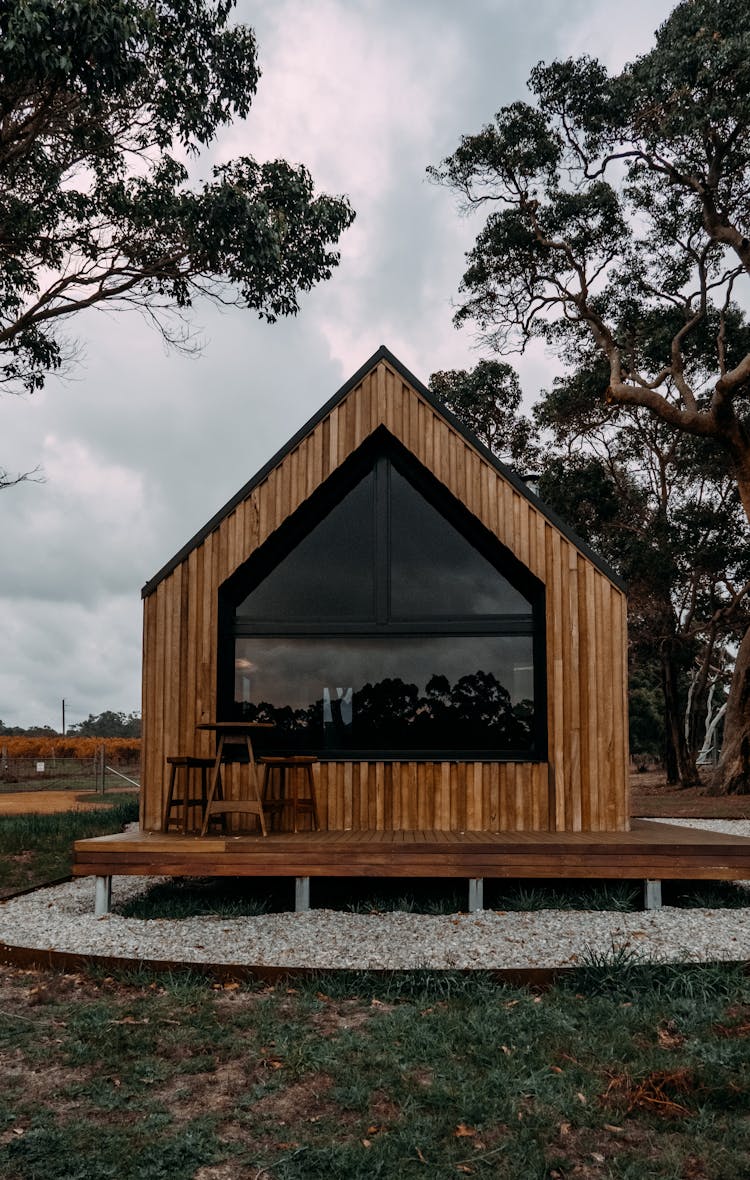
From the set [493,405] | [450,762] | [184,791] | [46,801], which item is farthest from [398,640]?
[493,405]

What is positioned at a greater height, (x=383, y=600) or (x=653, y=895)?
(x=383, y=600)

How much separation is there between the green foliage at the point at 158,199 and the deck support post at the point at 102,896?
24.4ft

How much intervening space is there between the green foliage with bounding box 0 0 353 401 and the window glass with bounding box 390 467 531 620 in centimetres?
485

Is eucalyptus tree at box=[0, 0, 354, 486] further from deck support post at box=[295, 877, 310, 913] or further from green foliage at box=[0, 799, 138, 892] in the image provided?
deck support post at box=[295, 877, 310, 913]

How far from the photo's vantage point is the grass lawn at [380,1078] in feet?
8.93

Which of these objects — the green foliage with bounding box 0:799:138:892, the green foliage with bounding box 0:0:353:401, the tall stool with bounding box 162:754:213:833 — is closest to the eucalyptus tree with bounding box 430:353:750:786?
the green foliage with bounding box 0:0:353:401

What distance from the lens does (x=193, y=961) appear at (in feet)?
15.4

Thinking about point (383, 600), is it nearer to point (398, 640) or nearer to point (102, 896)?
point (398, 640)

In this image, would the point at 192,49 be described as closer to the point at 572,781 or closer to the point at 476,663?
the point at 476,663

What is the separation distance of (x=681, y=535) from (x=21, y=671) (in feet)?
83.9

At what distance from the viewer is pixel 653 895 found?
5891 millimetres

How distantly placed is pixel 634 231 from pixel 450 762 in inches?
561

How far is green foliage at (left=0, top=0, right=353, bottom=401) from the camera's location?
10.1 meters

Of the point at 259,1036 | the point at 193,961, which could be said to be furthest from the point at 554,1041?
the point at 193,961
